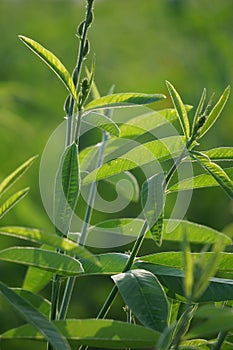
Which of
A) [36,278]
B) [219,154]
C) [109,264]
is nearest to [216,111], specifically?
[219,154]

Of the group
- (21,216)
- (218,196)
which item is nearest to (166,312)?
(21,216)

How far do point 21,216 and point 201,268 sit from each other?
4.94 ft

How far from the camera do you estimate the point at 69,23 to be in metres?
2.93

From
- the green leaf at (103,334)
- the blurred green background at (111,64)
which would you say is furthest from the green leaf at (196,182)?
the blurred green background at (111,64)

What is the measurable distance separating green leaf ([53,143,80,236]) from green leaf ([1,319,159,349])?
3.1 inches

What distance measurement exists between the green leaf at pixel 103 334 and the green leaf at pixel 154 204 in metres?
0.06

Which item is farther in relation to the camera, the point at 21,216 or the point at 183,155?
the point at 21,216

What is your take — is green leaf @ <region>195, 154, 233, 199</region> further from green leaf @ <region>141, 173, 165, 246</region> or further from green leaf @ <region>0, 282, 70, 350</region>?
green leaf @ <region>0, 282, 70, 350</region>

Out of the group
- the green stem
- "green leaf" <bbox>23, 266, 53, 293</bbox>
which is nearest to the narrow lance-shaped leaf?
"green leaf" <bbox>23, 266, 53, 293</bbox>

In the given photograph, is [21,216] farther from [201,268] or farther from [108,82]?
[201,268]

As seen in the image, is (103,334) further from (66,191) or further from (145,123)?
(145,123)

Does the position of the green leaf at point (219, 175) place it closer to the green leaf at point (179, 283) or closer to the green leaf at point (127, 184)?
the green leaf at point (179, 283)

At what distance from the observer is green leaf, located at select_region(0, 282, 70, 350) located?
43 cm

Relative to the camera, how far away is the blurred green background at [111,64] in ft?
6.61
